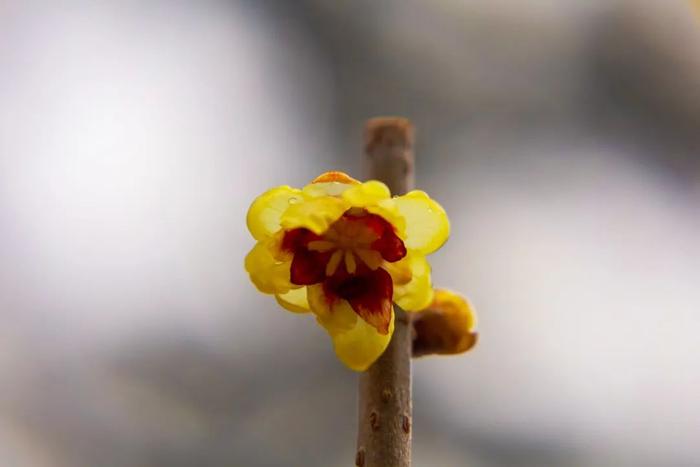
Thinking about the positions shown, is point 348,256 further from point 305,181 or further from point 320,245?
point 305,181

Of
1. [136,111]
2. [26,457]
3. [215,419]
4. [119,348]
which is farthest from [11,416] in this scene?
[136,111]

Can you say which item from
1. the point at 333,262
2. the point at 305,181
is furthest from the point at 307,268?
the point at 305,181

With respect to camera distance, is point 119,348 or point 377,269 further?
point 119,348

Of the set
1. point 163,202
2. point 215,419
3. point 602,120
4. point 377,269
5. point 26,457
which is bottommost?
point 377,269

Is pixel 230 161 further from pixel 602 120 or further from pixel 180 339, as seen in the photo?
pixel 602 120

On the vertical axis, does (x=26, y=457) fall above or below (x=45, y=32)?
below
